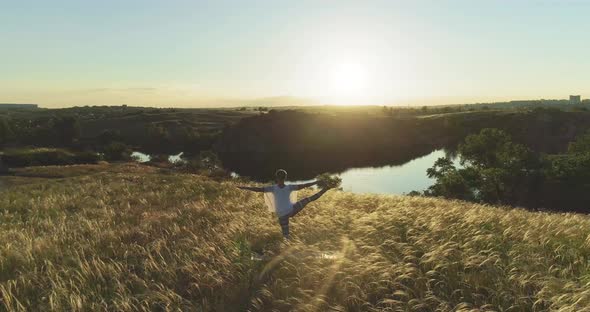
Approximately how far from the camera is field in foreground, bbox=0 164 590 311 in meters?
6.09

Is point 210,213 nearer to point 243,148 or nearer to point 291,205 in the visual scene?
point 291,205

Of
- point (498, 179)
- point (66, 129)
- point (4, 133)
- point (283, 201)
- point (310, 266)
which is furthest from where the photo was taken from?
point (66, 129)

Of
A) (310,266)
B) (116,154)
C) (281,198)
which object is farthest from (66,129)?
(310,266)

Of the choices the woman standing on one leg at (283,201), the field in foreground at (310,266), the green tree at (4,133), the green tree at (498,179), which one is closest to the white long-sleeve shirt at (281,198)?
the woman standing on one leg at (283,201)

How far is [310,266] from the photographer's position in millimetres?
7434

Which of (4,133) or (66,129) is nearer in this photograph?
(4,133)

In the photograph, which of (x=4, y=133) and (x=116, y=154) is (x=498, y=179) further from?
(x=4, y=133)

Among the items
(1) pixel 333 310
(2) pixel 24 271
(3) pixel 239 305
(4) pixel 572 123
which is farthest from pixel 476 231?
(4) pixel 572 123

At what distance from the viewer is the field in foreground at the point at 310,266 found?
6094 millimetres

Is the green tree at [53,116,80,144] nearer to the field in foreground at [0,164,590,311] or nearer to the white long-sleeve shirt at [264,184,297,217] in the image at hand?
the field in foreground at [0,164,590,311]

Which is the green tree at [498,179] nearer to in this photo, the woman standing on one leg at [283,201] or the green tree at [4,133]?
the woman standing on one leg at [283,201]

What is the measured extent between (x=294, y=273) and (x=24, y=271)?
16.9 ft

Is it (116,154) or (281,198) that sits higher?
(281,198)

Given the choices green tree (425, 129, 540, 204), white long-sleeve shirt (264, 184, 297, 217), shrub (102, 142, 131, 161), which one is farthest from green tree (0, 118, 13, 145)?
white long-sleeve shirt (264, 184, 297, 217)
